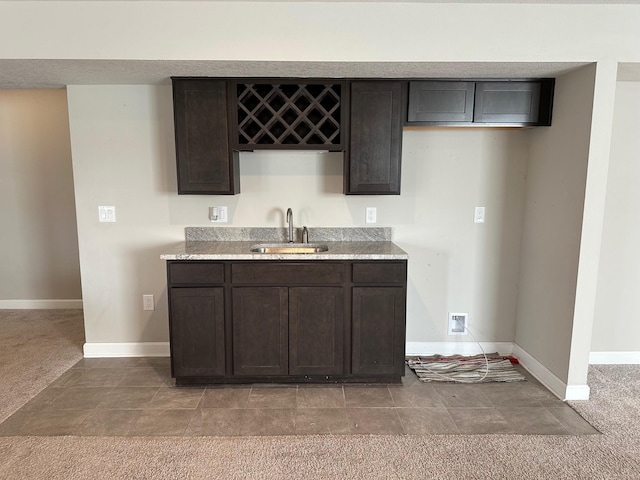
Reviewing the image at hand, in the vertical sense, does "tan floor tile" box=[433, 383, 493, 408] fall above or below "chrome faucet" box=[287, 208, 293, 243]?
below

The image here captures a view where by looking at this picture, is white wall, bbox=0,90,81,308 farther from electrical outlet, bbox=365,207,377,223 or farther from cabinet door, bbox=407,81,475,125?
cabinet door, bbox=407,81,475,125

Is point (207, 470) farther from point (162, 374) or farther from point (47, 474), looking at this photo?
point (162, 374)

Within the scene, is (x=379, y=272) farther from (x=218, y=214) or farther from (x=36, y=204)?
(x=36, y=204)

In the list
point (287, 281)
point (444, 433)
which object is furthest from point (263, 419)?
point (444, 433)

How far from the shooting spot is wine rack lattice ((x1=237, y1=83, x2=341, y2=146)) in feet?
9.52

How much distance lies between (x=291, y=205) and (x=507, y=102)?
170 cm

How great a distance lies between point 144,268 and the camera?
3.38m

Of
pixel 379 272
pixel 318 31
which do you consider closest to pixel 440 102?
pixel 318 31

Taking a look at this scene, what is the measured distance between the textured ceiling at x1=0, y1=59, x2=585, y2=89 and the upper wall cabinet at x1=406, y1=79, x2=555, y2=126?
75mm

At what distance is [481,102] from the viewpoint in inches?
115

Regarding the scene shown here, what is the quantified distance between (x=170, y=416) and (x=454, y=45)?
2.80m

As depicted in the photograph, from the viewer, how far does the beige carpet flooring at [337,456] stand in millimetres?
2080

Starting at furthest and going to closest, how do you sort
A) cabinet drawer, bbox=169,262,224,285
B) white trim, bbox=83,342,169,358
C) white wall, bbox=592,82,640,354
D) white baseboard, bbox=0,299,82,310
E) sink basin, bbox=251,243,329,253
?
white baseboard, bbox=0,299,82,310
white trim, bbox=83,342,169,358
sink basin, bbox=251,243,329,253
white wall, bbox=592,82,640,354
cabinet drawer, bbox=169,262,224,285

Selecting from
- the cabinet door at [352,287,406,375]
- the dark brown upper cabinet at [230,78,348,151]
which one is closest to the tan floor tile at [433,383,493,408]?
the cabinet door at [352,287,406,375]
